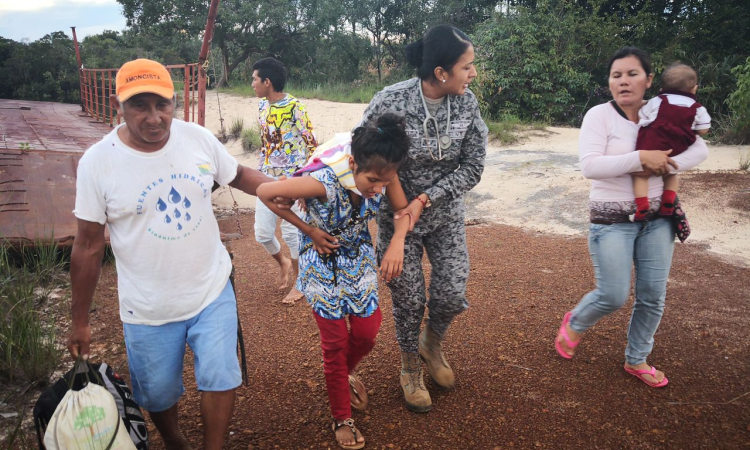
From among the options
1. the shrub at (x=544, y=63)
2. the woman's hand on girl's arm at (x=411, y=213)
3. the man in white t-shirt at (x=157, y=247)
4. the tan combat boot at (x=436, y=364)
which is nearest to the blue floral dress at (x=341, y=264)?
the woman's hand on girl's arm at (x=411, y=213)

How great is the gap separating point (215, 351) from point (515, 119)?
12.1 meters

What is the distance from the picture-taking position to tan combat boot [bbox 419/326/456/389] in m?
3.17

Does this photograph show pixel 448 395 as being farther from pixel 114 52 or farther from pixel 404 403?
pixel 114 52

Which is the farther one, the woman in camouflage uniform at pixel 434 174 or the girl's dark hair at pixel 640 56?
the girl's dark hair at pixel 640 56

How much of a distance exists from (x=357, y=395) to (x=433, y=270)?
80 centimetres

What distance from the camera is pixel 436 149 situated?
286 centimetres

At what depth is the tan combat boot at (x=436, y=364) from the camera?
3.17 metres

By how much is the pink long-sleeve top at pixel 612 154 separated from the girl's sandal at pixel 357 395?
5.37 feet

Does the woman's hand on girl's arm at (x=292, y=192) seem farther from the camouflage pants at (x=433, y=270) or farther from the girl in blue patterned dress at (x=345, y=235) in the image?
the camouflage pants at (x=433, y=270)

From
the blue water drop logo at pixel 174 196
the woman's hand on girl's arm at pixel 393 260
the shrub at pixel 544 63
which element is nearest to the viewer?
the blue water drop logo at pixel 174 196

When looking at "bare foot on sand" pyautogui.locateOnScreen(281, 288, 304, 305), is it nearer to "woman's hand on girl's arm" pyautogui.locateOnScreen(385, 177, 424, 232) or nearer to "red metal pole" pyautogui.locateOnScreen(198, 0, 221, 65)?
"woman's hand on girl's arm" pyautogui.locateOnScreen(385, 177, 424, 232)

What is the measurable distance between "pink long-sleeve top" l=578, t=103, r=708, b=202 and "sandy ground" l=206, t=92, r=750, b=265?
122 inches

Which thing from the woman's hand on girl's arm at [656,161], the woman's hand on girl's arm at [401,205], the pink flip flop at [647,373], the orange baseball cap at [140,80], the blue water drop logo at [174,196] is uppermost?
the orange baseball cap at [140,80]

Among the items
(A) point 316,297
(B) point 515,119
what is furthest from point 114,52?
(A) point 316,297
